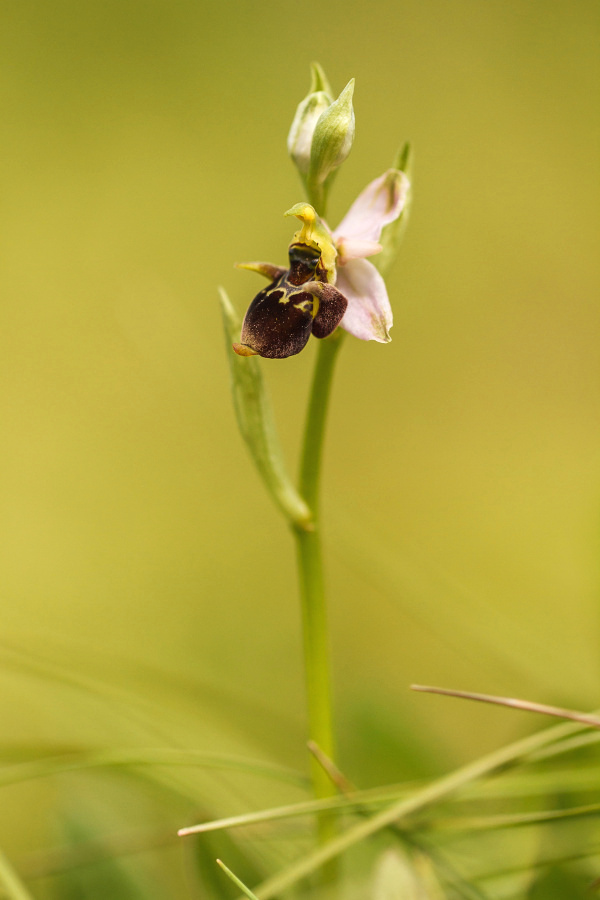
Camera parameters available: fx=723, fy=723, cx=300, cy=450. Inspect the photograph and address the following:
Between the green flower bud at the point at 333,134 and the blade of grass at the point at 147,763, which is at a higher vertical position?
the green flower bud at the point at 333,134

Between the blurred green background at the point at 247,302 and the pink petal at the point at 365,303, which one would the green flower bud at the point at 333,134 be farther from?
the blurred green background at the point at 247,302

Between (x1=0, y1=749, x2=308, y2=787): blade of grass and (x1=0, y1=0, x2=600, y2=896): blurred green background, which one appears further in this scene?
(x1=0, y1=0, x2=600, y2=896): blurred green background

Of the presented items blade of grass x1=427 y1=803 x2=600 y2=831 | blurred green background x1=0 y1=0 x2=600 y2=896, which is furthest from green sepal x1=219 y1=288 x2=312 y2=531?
blurred green background x1=0 y1=0 x2=600 y2=896

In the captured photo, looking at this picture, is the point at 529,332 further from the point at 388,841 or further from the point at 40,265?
the point at 388,841

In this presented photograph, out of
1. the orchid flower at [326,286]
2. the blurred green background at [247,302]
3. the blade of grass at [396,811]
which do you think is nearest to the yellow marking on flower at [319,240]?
the orchid flower at [326,286]

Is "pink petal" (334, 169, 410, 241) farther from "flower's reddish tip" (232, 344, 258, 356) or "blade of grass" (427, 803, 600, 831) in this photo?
"blade of grass" (427, 803, 600, 831)

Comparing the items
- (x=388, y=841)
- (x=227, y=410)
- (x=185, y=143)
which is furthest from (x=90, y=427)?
(x=388, y=841)

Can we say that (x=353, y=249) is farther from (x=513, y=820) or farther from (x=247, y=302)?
(x=247, y=302)
